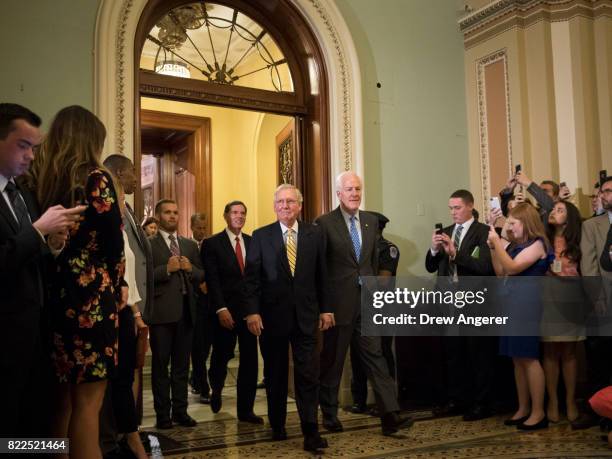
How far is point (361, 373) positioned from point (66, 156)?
9.18 feet

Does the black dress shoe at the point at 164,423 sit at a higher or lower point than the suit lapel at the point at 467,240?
lower

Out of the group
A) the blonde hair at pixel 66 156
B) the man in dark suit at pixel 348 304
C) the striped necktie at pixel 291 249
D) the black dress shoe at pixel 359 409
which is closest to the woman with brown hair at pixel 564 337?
the man in dark suit at pixel 348 304

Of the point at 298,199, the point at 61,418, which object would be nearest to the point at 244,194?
the point at 298,199

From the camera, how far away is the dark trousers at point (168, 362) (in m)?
3.73

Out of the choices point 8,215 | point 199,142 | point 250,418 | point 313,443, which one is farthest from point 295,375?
point 199,142

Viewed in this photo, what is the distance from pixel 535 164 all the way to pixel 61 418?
176 inches

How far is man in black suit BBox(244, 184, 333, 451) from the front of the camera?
327 cm

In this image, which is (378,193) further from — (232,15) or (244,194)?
(244,194)

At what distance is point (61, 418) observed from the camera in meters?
2.05

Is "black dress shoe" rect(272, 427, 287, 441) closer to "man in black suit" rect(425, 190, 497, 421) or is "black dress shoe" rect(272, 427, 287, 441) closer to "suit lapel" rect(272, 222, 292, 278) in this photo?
"suit lapel" rect(272, 222, 292, 278)

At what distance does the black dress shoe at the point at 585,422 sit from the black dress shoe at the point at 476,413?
0.54 metres

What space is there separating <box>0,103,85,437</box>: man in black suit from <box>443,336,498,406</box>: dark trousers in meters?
2.76

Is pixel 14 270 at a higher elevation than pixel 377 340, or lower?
higher

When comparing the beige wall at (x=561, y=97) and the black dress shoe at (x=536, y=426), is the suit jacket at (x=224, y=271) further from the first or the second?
the beige wall at (x=561, y=97)
